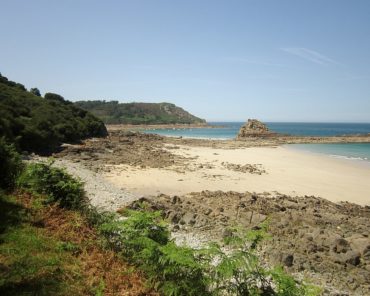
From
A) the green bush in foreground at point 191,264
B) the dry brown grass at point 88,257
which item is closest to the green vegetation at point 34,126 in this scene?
the dry brown grass at point 88,257

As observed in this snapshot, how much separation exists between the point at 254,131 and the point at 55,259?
86.0 metres

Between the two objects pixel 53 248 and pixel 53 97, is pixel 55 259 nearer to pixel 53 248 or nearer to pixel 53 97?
A: pixel 53 248

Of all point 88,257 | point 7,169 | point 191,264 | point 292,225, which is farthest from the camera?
point 292,225

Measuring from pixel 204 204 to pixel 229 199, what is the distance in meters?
1.91

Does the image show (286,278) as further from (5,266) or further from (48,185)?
(48,185)

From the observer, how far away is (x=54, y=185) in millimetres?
10641

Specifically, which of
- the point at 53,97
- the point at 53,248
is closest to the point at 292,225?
the point at 53,248

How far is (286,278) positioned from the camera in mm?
5770

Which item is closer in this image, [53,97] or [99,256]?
[99,256]

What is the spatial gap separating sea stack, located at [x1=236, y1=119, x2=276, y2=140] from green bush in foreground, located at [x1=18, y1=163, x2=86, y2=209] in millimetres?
80116

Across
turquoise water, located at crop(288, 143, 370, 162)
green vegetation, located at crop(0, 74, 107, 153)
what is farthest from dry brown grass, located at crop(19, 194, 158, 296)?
turquoise water, located at crop(288, 143, 370, 162)

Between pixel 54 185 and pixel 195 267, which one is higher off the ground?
pixel 54 185

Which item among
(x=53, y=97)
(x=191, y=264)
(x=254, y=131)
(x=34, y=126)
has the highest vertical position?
(x=53, y=97)

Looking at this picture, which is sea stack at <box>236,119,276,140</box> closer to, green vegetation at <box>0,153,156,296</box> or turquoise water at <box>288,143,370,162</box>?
turquoise water at <box>288,143,370,162</box>
